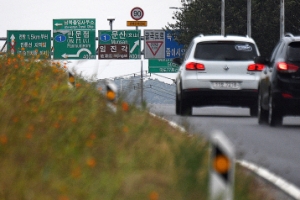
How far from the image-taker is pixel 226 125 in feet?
63.4

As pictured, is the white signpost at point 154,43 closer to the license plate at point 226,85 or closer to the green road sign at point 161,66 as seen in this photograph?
the green road sign at point 161,66

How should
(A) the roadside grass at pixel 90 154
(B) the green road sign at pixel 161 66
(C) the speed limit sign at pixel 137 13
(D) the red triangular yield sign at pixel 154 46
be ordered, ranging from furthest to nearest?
(B) the green road sign at pixel 161 66 < (D) the red triangular yield sign at pixel 154 46 < (C) the speed limit sign at pixel 137 13 < (A) the roadside grass at pixel 90 154

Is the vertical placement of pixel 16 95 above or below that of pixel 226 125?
above

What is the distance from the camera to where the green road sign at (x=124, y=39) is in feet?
187

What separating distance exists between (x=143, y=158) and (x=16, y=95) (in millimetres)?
3360

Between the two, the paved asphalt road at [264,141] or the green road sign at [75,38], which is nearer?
the paved asphalt road at [264,141]

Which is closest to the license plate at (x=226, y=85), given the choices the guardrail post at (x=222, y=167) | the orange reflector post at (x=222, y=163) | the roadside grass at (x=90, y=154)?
the roadside grass at (x=90, y=154)

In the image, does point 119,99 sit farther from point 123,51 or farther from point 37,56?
point 123,51

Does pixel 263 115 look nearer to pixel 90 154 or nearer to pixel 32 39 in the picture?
pixel 90 154

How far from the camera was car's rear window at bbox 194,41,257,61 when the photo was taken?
22984mm

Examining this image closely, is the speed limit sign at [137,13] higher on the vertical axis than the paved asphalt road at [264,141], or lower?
higher

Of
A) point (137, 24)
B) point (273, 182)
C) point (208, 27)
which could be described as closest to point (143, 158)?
point (273, 182)

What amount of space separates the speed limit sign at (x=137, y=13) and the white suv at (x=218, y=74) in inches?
1101

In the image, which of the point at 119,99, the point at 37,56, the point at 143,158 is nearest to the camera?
the point at 143,158
